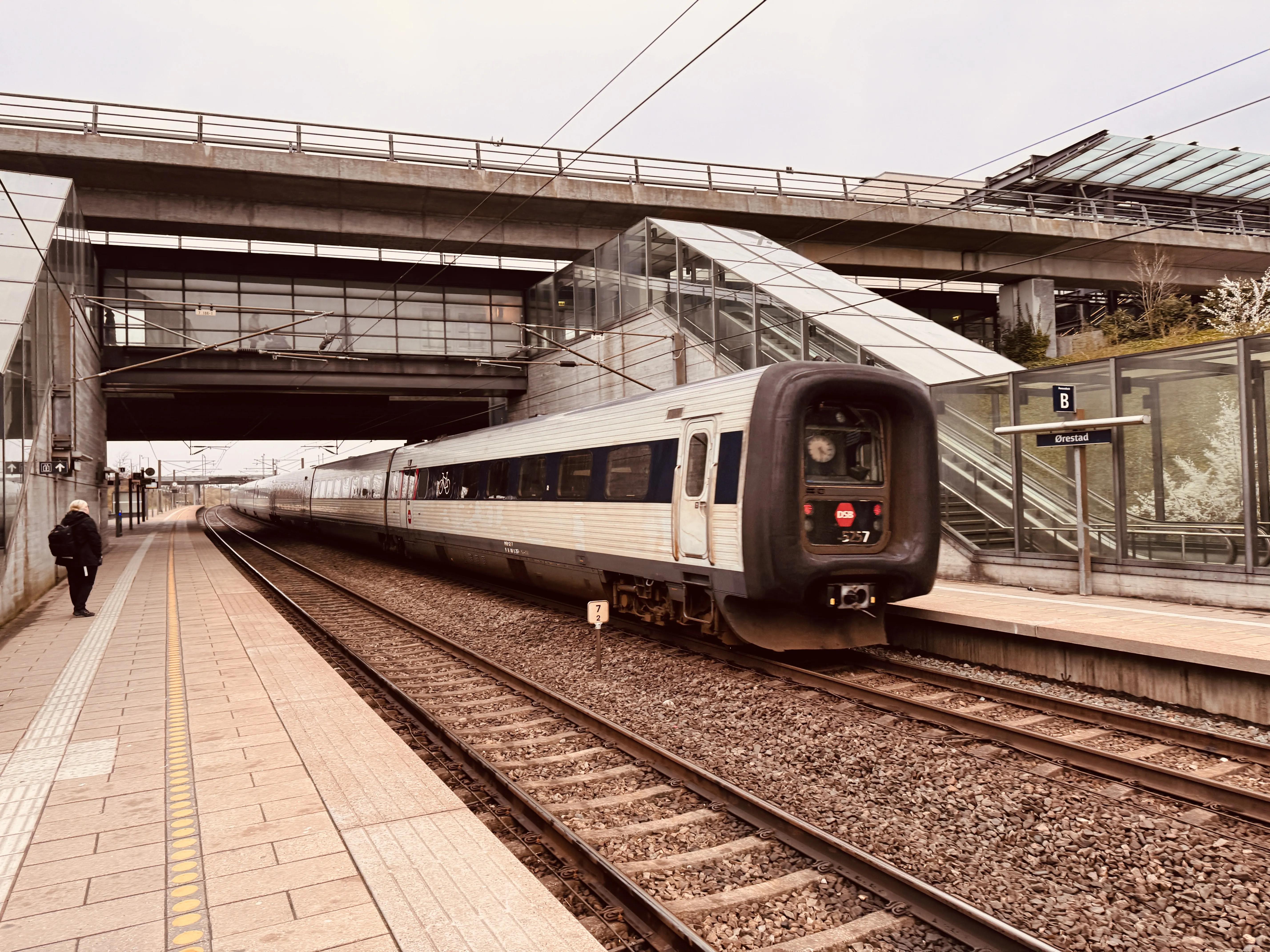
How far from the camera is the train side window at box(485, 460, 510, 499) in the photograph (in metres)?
14.1

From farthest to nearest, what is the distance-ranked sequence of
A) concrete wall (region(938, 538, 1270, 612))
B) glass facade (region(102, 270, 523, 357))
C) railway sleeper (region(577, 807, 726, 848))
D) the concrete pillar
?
the concrete pillar
glass facade (region(102, 270, 523, 357))
concrete wall (region(938, 538, 1270, 612))
railway sleeper (region(577, 807, 726, 848))

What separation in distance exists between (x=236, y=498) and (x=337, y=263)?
47214mm

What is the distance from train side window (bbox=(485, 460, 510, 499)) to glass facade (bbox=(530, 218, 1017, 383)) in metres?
4.18

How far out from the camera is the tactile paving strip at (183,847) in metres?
3.29

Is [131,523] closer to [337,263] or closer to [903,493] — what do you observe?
[337,263]

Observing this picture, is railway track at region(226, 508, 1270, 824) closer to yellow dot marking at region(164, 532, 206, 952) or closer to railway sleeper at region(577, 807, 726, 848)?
railway sleeper at region(577, 807, 726, 848)

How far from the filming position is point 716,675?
8359 millimetres

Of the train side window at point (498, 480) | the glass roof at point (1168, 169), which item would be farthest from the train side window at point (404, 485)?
the glass roof at point (1168, 169)

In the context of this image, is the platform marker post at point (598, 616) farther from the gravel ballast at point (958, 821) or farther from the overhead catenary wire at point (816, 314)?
the overhead catenary wire at point (816, 314)

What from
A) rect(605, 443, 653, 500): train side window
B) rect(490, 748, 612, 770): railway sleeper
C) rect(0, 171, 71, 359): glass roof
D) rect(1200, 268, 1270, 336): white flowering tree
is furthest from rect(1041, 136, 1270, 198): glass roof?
rect(490, 748, 612, 770): railway sleeper

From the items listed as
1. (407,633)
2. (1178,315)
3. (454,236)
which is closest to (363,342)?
(454,236)

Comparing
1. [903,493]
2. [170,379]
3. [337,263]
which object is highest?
[337,263]

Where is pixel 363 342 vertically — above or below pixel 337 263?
below

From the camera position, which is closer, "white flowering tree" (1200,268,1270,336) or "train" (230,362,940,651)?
"train" (230,362,940,651)
